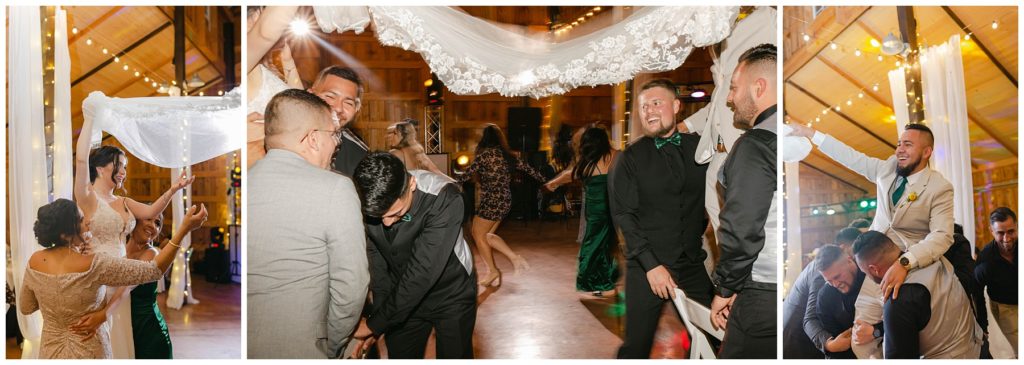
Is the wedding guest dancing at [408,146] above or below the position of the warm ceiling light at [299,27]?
below

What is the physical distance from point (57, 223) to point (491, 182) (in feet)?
6.45

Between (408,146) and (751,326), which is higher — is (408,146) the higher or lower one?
the higher one

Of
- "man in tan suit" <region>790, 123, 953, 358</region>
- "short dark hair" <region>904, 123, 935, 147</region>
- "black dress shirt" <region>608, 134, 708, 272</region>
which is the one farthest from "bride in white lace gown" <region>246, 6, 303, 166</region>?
"short dark hair" <region>904, 123, 935, 147</region>

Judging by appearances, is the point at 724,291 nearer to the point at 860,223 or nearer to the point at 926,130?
the point at 860,223

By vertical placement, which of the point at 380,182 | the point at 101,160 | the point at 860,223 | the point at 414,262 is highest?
the point at 101,160

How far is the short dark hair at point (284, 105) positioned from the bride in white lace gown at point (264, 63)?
0.41ft

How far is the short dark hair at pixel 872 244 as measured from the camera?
323 cm

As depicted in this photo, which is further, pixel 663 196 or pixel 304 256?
pixel 663 196

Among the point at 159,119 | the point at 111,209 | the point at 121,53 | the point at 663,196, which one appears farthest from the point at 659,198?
the point at 121,53

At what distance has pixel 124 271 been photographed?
3082 millimetres

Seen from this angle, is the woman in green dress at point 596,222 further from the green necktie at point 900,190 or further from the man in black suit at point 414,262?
the green necktie at point 900,190

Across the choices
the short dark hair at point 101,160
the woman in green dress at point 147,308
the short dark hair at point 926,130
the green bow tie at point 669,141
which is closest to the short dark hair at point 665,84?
the green bow tie at point 669,141

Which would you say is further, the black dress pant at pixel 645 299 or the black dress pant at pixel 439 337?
the black dress pant at pixel 645 299

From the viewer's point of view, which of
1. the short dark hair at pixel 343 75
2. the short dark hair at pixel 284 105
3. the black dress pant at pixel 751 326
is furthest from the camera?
the short dark hair at pixel 343 75
